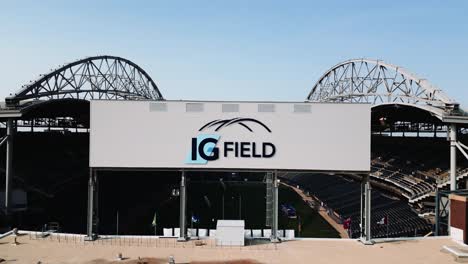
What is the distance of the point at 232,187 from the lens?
10275 centimetres

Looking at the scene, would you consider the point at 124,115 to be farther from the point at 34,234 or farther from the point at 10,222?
the point at 10,222

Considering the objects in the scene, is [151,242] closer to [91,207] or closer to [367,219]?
[91,207]

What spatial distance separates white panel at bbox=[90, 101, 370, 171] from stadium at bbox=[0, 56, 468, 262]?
81cm

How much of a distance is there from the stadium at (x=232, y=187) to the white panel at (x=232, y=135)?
2.67ft

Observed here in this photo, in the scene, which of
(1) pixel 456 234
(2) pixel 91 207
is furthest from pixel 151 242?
(1) pixel 456 234

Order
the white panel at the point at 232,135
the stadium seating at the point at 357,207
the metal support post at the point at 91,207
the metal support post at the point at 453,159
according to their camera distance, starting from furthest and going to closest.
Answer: the metal support post at the point at 453,159, the stadium seating at the point at 357,207, the white panel at the point at 232,135, the metal support post at the point at 91,207

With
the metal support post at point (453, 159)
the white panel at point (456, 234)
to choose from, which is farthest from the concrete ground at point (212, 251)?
the metal support post at point (453, 159)

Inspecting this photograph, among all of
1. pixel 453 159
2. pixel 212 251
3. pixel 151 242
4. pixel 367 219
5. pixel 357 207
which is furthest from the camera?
pixel 357 207

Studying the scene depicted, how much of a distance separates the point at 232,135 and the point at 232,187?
67.3 meters

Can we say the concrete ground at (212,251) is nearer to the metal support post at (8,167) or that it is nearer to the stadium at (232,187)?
the stadium at (232,187)

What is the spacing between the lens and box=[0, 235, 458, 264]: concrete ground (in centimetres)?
3050

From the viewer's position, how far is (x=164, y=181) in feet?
335

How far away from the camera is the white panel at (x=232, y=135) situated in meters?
36.2

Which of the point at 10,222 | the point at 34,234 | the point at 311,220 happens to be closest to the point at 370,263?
the point at 34,234
